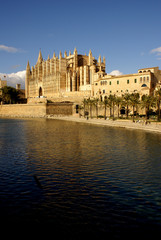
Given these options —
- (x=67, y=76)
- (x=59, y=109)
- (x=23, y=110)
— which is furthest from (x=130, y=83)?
(x=23, y=110)

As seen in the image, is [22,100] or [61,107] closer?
[61,107]

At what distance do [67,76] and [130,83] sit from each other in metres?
41.8

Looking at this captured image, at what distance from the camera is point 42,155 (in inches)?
851

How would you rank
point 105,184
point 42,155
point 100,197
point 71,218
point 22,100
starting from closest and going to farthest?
point 71,218 < point 100,197 < point 105,184 < point 42,155 < point 22,100

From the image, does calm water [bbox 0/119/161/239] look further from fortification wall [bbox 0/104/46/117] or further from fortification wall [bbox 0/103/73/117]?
fortification wall [bbox 0/104/46/117]

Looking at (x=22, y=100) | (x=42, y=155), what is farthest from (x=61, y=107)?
(x=42, y=155)

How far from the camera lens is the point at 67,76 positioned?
119 m

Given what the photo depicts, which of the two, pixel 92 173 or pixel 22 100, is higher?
pixel 22 100

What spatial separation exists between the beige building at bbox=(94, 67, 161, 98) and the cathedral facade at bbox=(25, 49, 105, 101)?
8.01 metres

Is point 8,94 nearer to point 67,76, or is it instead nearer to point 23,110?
point 23,110

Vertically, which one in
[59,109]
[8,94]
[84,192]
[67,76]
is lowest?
[84,192]

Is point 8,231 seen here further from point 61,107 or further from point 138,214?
point 61,107

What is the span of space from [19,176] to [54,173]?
2.20 meters

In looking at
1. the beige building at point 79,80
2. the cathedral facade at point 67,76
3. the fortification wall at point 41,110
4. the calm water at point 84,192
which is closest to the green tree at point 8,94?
the beige building at point 79,80
